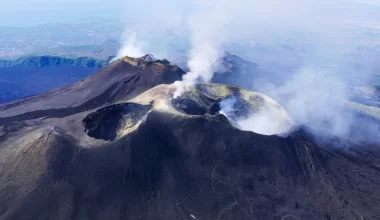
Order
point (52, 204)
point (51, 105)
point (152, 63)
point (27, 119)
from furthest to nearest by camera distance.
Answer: point (152, 63) → point (51, 105) → point (27, 119) → point (52, 204)

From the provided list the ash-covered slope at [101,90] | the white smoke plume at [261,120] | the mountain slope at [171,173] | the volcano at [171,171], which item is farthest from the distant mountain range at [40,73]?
the white smoke plume at [261,120]

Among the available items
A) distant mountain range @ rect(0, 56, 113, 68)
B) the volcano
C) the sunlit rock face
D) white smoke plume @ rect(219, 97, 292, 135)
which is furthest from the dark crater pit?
distant mountain range @ rect(0, 56, 113, 68)

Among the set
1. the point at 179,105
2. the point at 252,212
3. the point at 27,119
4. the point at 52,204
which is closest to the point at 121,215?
the point at 52,204

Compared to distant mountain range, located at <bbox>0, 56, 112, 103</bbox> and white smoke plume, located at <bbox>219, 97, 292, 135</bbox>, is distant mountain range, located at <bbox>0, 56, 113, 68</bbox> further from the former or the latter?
white smoke plume, located at <bbox>219, 97, 292, 135</bbox>

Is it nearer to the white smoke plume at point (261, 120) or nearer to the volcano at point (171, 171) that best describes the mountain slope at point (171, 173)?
the volcano at point (171, 171)

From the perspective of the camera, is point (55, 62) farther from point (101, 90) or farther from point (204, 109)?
point (204, 109)

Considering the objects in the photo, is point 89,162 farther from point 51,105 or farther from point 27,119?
point 51,105

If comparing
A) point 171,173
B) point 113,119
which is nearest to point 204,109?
point 113,119
